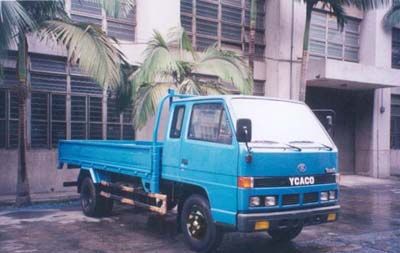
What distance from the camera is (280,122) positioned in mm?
7031

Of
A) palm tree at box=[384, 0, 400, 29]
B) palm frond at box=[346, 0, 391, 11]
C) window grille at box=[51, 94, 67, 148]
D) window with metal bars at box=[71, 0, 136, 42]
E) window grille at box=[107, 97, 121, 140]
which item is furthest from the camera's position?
palm tree at box=[384, 0, 400, 29]

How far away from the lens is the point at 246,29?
1691cm

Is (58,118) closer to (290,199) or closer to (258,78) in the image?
(258,78)

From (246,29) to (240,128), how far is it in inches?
447

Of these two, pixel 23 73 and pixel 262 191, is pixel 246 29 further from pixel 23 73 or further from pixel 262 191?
pixel 262 191

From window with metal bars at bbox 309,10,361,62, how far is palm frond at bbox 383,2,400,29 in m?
1.05

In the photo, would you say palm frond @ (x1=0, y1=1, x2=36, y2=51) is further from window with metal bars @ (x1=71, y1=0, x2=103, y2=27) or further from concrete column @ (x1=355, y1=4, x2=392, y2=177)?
concrete column @ (x1=355, y1=4, x2=392, y2=177)

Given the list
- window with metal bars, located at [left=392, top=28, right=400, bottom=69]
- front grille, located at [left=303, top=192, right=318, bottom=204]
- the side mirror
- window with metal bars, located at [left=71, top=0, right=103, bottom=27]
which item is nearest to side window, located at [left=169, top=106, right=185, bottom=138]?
the side mirror

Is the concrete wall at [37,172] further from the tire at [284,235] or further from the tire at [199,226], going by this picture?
the tire at [284,235]

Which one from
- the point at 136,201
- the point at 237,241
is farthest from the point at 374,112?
the point at 136,201

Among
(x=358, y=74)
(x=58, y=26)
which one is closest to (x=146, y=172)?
(x=58, y=26)

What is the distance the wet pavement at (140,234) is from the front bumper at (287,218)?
740 mm

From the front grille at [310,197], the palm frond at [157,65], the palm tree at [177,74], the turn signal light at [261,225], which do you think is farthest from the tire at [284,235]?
the palm frond at [157,65]

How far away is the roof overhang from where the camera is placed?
16.1 m
